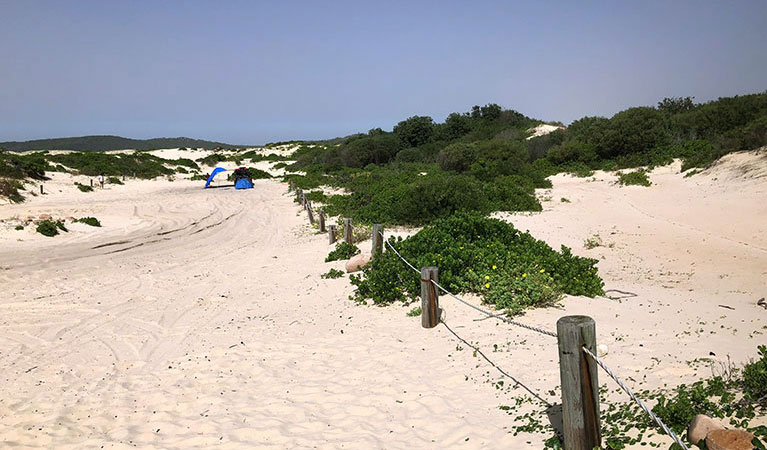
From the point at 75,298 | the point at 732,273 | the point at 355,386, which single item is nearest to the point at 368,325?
the point at 355,386

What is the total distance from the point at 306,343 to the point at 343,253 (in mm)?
4511

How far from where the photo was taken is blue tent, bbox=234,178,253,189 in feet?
108

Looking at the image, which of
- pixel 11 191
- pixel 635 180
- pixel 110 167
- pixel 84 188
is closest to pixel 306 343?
pixel 635 180

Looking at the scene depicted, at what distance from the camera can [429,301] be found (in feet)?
21.3

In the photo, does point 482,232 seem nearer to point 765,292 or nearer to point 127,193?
point 765,292

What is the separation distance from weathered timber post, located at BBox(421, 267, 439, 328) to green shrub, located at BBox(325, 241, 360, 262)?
15.3 feet

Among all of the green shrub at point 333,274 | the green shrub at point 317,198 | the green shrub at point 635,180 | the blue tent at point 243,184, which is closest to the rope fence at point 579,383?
the green shrub at point 333,274

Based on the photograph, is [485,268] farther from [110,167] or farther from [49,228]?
[110,167]

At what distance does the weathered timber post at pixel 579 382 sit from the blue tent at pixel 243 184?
3161cm

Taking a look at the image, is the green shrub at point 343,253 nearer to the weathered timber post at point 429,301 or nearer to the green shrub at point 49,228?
the weathered timber post at point 429,301

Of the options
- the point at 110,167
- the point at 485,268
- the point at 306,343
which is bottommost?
the point at 306,343

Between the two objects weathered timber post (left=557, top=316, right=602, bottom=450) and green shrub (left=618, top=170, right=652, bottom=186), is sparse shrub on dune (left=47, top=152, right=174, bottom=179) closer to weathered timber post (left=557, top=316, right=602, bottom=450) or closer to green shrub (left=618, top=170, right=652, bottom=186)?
green shrub (left=618, top=170, right=652, bottom=186)

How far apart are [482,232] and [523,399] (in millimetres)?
4767

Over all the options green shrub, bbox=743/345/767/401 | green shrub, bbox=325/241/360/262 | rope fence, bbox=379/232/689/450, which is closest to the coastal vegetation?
green shrub, bbox=325/241/360/262
